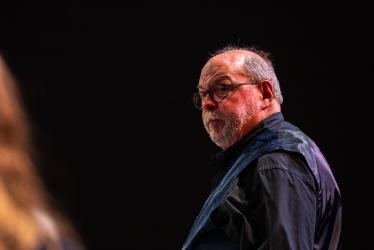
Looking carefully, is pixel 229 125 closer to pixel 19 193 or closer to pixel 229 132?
pixel 229 132

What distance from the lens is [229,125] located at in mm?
1469

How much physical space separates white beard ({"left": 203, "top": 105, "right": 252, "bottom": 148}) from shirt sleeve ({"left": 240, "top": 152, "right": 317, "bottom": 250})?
0.23m

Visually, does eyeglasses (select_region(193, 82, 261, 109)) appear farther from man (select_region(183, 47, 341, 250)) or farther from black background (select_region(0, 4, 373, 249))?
black background (select_region(0, 4, 373, 249))

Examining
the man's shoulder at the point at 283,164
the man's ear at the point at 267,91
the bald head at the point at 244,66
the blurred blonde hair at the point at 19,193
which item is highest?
the bald head at the point at 244,66

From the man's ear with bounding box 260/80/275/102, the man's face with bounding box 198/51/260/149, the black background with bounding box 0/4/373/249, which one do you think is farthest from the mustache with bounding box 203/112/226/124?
the black background with bounding box 0/4/373/249

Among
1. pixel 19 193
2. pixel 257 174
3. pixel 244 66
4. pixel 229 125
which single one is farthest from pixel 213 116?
pixel 19 193

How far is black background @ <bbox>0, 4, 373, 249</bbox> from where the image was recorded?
2.46 metres

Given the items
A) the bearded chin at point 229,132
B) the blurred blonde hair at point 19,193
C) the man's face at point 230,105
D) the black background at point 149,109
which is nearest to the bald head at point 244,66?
the man's face at point 230,105

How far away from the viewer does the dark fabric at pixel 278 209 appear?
1.15 m

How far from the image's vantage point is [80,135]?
2477 millimetres

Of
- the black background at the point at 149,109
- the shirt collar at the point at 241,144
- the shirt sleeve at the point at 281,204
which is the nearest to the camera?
the shirt sleeve at the point at 281,204

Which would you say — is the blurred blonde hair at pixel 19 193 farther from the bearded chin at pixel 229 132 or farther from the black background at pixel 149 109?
the bearded chin at pixel 229 132

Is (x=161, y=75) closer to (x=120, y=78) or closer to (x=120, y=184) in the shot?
(x=120, y=78)

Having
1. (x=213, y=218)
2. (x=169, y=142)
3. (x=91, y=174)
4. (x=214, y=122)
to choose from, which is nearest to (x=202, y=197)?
(x=169, y=142)
